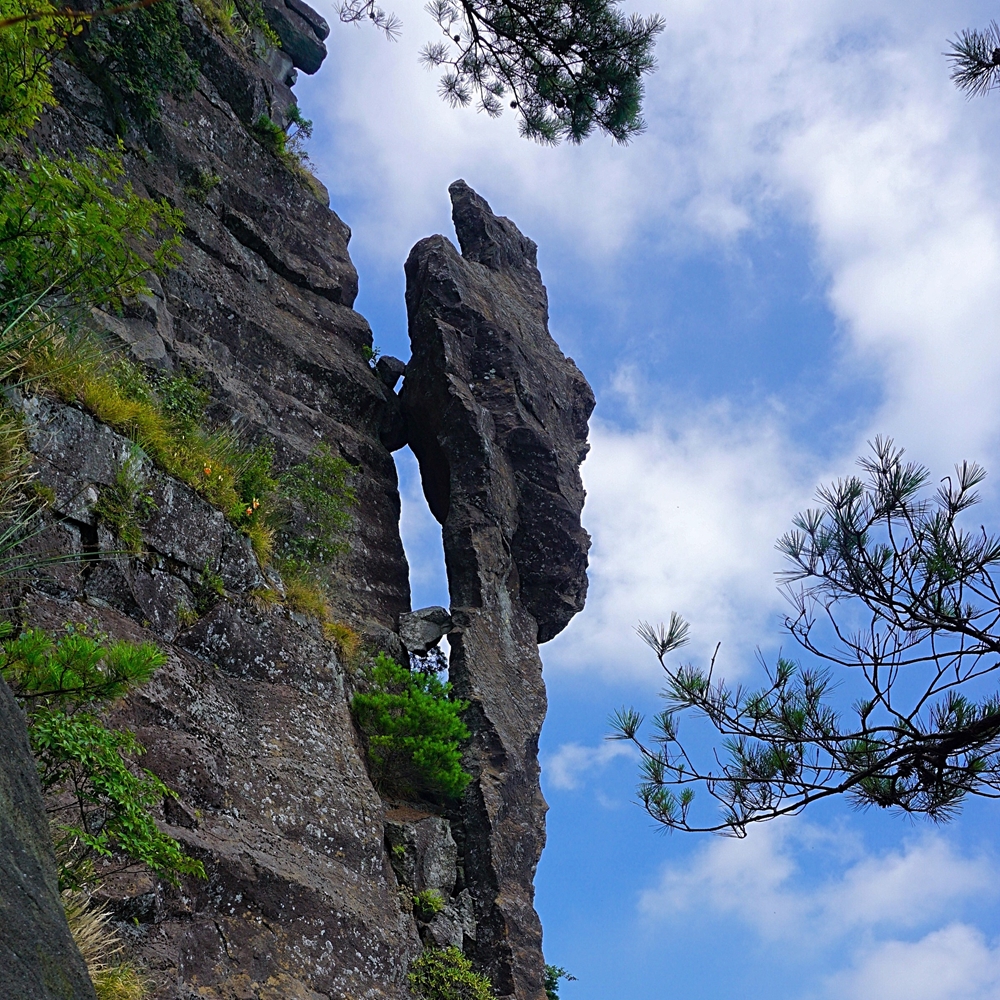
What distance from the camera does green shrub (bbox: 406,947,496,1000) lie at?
9.34m

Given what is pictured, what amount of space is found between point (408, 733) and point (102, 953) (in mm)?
5451

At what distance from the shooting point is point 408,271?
17516 millimetres

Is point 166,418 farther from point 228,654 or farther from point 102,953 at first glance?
point 102,953

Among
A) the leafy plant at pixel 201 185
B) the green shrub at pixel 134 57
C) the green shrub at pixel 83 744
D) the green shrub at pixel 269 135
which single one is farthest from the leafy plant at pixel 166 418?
the green shrub at pixel 269 135

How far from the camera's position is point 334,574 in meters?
13.0

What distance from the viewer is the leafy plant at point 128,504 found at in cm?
856

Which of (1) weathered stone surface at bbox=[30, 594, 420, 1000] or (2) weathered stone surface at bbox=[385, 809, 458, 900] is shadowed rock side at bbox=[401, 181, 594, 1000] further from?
(1) weathered stone surface at bbox=[30, 594, 420, 1000]

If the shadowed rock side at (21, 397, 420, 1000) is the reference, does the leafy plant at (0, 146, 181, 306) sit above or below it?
above

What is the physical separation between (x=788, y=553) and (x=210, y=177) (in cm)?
1174

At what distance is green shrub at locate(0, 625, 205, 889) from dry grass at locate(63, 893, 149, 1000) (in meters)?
0.17

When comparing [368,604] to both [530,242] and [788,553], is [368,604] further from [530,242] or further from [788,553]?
[530,242]

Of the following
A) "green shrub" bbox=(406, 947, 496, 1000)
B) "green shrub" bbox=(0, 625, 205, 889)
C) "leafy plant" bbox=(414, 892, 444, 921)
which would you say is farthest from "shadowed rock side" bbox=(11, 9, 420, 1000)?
"green shrub" bbox=(0, 625, 205, 889)

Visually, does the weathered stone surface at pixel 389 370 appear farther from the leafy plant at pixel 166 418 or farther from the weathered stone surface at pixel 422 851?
the weathered stone surface at pixel 422 851

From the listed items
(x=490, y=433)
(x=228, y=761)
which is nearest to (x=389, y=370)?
(x=490, y=433)
